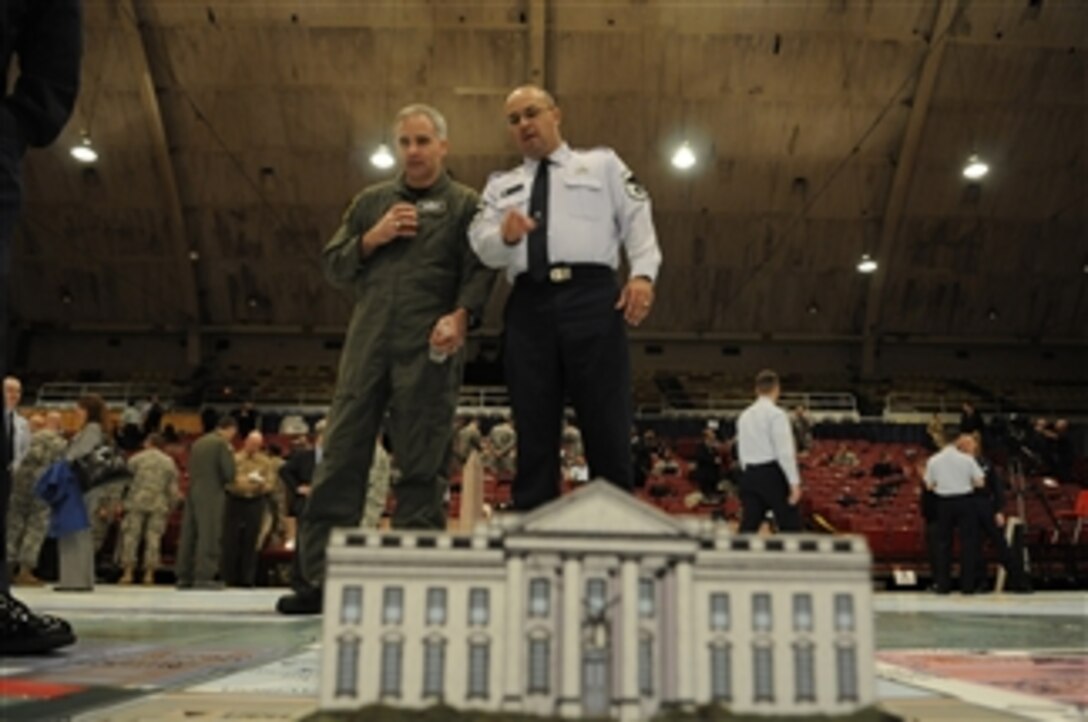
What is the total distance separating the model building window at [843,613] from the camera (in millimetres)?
1310

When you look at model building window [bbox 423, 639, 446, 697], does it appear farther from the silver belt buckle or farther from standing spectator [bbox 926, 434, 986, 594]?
standing spectator [bbox 926, 434, 986, 594]

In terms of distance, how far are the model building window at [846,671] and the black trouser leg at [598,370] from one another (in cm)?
143

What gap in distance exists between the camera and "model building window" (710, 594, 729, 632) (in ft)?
4.25

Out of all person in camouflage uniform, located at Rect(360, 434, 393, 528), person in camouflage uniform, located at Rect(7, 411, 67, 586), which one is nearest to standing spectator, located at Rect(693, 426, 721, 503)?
person in camouflage uniform, located at Rect(360, 434, 393, 528)

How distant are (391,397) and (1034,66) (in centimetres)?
2039

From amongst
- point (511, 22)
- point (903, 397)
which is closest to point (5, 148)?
point (511, 22)

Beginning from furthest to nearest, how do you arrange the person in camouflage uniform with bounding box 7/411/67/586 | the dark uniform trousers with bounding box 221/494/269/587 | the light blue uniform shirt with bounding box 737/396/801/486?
1. the dark uniform trousers with bounding box 221/494/269/587
2. the person in camouflage uniform with bounding box 7/411/67/586
3. the light blue uniform shirt with bounding box 737/396/801/486

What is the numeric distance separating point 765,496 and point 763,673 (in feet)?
19.6

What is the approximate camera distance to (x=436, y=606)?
1291mm

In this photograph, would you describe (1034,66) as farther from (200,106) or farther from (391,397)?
(391,397)

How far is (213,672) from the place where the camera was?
2.21 metres

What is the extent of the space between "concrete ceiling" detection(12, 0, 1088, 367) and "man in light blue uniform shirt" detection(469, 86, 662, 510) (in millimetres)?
16368

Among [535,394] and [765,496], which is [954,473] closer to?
[765,496]

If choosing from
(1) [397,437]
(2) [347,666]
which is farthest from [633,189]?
(2) [347,666]
